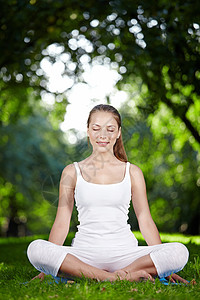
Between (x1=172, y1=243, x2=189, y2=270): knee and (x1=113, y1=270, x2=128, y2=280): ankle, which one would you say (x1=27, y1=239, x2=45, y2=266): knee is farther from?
(x1=172, y1=243, x2=189, y2=270): knee

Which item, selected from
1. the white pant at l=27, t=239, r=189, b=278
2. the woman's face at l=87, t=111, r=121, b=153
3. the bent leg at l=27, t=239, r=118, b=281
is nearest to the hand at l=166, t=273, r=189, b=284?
the white pant at l=27, t=239, r=189, b=278

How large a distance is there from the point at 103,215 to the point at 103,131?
2.78 ft

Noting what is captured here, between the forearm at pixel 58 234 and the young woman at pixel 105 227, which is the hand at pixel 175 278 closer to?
the young woman at pixel 105 227

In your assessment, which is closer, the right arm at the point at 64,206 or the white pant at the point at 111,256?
the white pant at the point at 111,256

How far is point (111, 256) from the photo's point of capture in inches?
141

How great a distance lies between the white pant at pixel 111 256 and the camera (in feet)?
11.3

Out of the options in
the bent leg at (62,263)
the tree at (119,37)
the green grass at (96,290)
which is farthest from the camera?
the tree at (119,37)

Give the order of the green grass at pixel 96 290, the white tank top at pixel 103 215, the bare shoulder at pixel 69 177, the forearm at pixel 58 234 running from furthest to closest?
the bare shoulder at pixel 69 177 < the forearm at pixel 58 234 < the white tank top at pixel 103 215 < the green grass at pixel 96 290

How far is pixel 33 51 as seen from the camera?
781 centimetres

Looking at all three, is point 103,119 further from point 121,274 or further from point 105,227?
point 121,274

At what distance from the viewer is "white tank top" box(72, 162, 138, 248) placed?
11.9 feet

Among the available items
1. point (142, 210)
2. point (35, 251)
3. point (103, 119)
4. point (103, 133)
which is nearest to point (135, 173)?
point (142, 210)

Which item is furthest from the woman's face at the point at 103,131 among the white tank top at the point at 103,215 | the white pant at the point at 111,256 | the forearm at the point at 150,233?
the white pant at the point at 111,256

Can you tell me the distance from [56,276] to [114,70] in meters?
4.93
